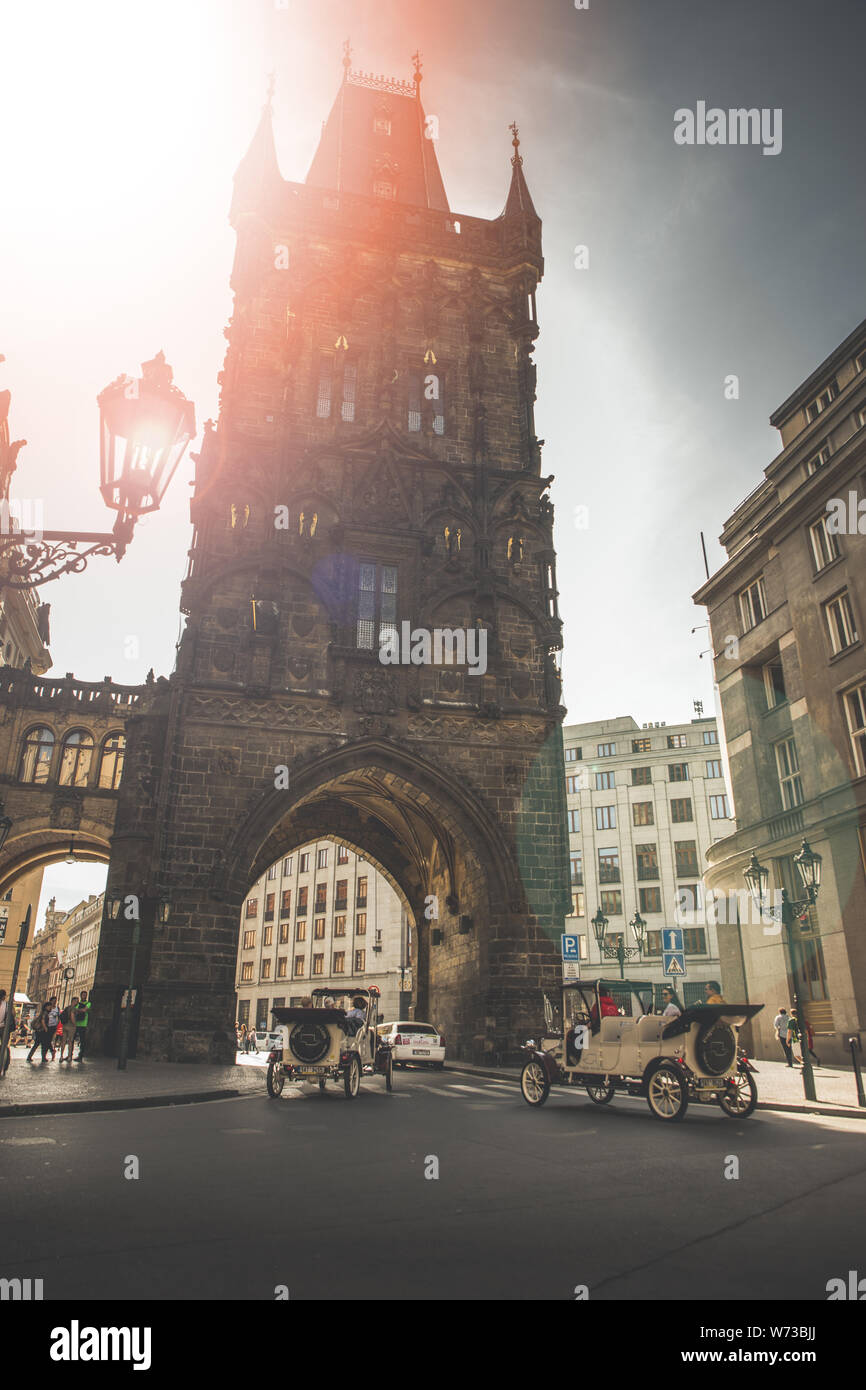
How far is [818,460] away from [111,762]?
77.0ft

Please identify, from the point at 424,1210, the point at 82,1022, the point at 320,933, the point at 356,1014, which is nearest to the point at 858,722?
the point at 356,1014

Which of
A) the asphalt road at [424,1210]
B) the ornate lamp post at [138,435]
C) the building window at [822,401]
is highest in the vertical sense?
the building window at [822,401]

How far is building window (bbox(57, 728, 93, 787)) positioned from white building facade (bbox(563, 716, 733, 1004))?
34174 mm

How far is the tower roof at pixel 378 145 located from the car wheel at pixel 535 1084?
99.6ft

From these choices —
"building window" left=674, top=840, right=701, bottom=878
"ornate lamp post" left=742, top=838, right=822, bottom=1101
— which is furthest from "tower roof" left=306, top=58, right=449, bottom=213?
"building window" left=674, top=840, right=701, bottom=878

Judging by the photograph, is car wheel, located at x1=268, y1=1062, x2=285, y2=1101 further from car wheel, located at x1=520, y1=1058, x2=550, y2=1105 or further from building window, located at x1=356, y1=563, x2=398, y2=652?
building window, located at x1=356, y1=563, x2=398, y2=652

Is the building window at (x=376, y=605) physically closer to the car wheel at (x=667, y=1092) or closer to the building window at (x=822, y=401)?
the building window at (x=822, y=401)

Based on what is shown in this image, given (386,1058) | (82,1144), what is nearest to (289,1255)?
(82,1144)

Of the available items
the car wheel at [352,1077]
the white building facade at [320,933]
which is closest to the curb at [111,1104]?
the car wheel at [352,1077]

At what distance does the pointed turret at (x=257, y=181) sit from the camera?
29.6 m

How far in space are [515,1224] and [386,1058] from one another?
11086 millimetres

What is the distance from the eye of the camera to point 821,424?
81.4 ft

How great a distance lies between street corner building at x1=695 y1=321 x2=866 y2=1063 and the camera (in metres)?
21.4
